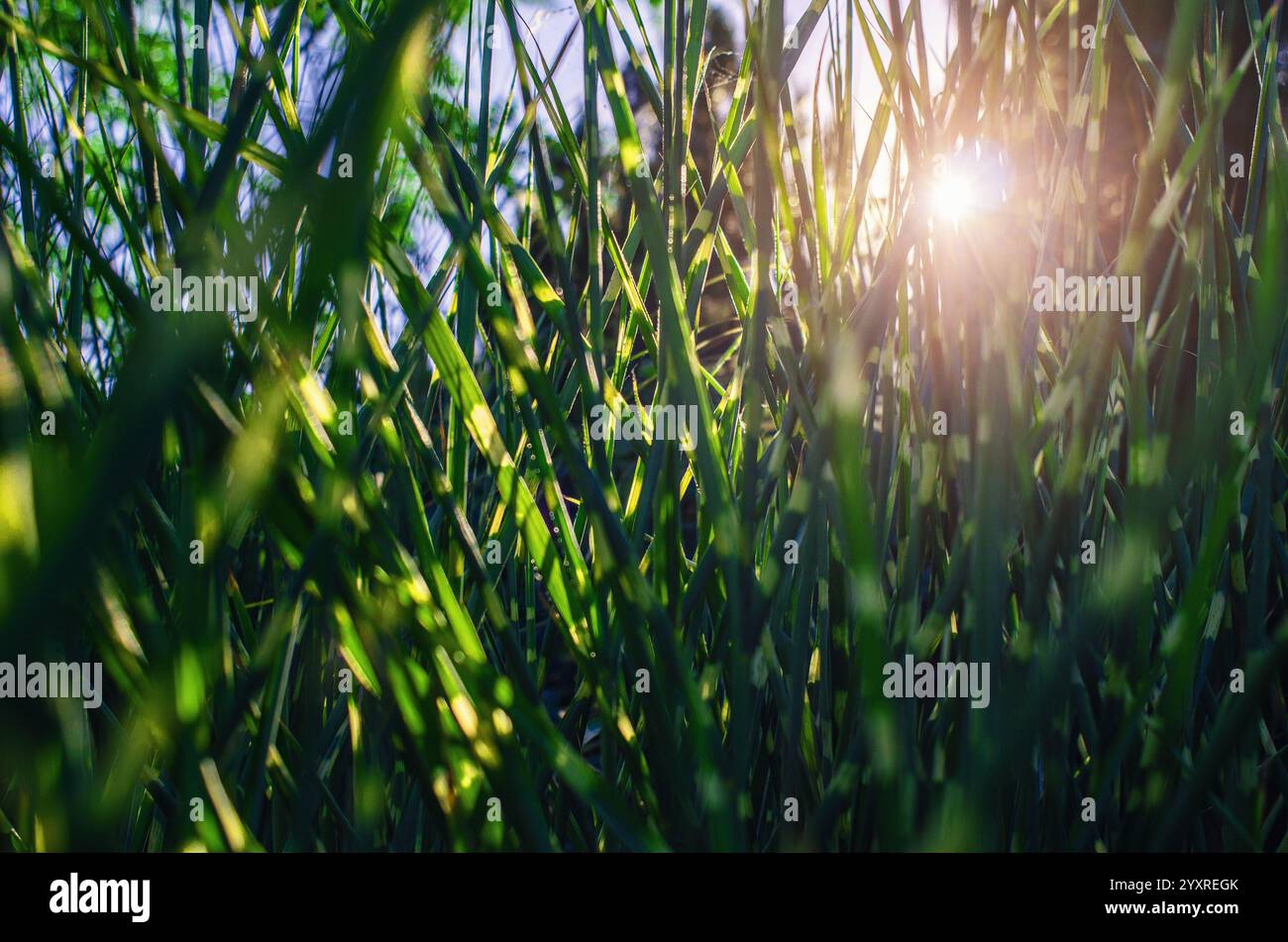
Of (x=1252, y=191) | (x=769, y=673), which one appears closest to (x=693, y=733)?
(x=769, y=673)

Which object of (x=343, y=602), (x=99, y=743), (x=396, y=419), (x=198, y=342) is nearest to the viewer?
(x=198, y=342)

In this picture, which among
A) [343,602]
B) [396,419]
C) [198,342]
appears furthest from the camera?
[396,419]

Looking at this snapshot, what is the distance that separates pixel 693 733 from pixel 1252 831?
0.80 feet

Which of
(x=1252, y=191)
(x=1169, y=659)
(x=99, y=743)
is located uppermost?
(x=1252, y=191)

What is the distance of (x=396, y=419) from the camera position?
1.20 feet

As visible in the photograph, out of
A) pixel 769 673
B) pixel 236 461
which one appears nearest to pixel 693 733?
pixel 769 673

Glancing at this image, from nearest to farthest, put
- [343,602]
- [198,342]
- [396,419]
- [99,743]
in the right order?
[198,342]
[343,602]
[396,419]
[99,743]

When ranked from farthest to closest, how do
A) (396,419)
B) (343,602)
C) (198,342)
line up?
(396,419) → (343,602) → (198,342)
